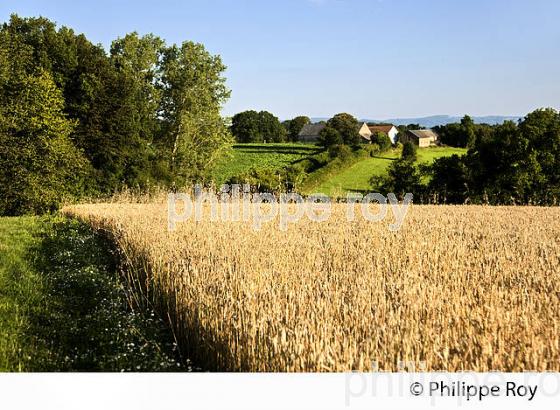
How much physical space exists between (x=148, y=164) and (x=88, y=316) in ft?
111

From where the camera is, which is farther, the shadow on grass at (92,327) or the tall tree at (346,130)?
the tall tree at (346,130)

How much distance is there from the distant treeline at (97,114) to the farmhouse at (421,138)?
5146 cm

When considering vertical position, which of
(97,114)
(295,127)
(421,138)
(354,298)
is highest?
(295,127)

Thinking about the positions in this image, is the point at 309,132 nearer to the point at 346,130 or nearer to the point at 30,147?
the point at 346,130

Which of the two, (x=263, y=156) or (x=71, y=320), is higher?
(x=263, y=156)

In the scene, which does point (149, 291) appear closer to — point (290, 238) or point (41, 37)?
point (290, 238)

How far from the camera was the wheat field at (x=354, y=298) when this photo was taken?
3.84 m

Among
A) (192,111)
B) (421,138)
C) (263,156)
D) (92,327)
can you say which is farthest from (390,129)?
(92,327)

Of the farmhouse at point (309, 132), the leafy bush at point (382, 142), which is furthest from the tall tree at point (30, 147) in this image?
the farmhouse at point (309, 132)

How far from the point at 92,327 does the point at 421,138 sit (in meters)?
89.2

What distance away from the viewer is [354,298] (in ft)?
16.4

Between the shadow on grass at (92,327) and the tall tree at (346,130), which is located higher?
the tall tree at (346,130)

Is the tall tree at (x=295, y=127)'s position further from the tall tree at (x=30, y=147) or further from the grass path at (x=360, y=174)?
the tall tree at (x=30, y=147)

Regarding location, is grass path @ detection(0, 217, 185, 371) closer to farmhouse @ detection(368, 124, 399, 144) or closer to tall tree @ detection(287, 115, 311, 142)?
farmhouse @ detection(368, 124, 399, 144)
